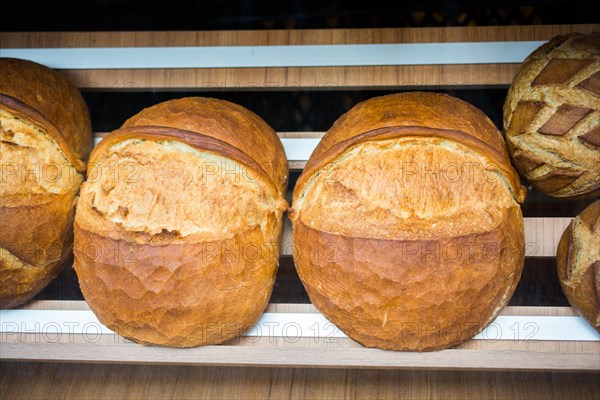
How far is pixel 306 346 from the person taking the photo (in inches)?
57.9

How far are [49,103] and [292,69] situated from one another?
599 millimetres

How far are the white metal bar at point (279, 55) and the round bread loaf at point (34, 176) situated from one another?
15 cm

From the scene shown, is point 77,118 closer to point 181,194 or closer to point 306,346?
point 181,194

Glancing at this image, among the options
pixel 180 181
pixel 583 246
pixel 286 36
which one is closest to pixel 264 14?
pixel 286 36

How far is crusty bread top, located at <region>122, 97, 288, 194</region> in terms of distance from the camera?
1459 millimetres

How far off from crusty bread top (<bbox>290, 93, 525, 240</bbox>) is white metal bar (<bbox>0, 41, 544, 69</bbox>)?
0.23 metres

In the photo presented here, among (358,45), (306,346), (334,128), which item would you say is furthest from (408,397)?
(358,45)

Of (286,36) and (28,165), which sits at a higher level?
(286,36)

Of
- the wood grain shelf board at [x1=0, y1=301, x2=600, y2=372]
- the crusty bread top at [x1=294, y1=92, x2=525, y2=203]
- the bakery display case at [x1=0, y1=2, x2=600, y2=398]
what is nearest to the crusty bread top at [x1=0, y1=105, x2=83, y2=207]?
the bakery display case at [x1=0, y1=2, x2=600, y2=398]

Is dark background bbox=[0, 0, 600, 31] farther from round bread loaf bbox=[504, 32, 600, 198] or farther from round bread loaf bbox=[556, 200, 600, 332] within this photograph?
round bread loaf bbox=[556, 200, 600, 332]

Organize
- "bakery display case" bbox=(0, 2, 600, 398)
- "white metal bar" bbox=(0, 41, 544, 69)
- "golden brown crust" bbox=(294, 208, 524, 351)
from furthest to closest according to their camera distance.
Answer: "white metal bar" bbox=(0, 41, 544, 69), "bakery display case" bbox=(0, 2, 600, 398), "golden brown crust" bbox=(294, 208, 524, 351)

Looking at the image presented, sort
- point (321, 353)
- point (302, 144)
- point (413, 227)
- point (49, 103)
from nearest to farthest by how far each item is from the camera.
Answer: point (413, 227) → point (321, 353) → point (49, 103) → point (302, 144)

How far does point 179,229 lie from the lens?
1377mm

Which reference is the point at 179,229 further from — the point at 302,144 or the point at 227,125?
the point at 302,144
